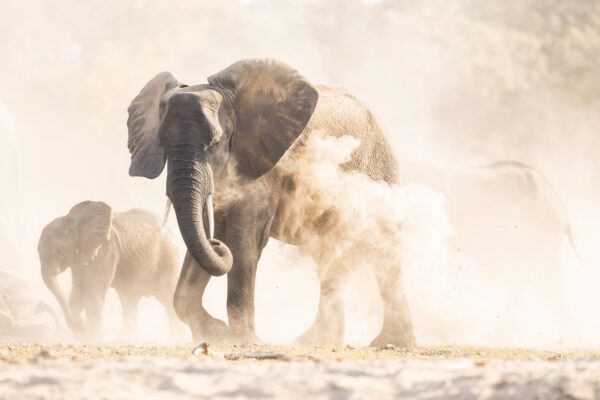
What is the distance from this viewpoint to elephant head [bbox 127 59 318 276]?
31.4 feet

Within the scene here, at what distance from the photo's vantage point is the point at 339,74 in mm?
47000

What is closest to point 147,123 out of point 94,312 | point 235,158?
point 235,158

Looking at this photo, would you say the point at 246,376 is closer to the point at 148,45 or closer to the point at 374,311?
the point at 374,311

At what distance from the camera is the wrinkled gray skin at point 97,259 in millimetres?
16312

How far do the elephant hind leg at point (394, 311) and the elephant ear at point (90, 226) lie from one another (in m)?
5.42

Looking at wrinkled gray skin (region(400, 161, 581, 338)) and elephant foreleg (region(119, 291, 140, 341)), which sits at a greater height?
wrinkled gray skin (region(400, 161, 581, 338))

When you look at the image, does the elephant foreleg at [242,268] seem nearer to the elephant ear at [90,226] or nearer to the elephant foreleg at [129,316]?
the elephant ear at [90,226]

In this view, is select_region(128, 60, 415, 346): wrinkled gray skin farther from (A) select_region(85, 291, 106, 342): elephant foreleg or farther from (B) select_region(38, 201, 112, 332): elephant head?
(A) select_region(85, 291, 106, 342): elephant foreleg

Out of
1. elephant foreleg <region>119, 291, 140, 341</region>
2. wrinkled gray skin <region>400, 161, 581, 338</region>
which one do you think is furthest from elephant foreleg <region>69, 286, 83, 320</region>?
wrinkled gray skin <region>400, 161, 581, 338</region>

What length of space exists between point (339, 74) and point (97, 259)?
30.9 m

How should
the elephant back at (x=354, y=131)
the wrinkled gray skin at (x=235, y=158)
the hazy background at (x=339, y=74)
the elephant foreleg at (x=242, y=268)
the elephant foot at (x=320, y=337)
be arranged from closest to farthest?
the wrinkled gray skin at (x=235, y=158)
the elephant foreleg at (x=242, y=268)
the elephant back at (x=354, y=131)
the elephant foot at (x=320, y=337)
the hazy background at (x=339, y=74)

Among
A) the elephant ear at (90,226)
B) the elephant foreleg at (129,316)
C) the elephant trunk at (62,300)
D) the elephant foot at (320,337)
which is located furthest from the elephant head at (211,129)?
the elephant foreleg at (129,316)

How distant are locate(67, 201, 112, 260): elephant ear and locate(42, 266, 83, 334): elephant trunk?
0.46 meters

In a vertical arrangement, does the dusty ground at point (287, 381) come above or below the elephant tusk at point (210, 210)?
below
